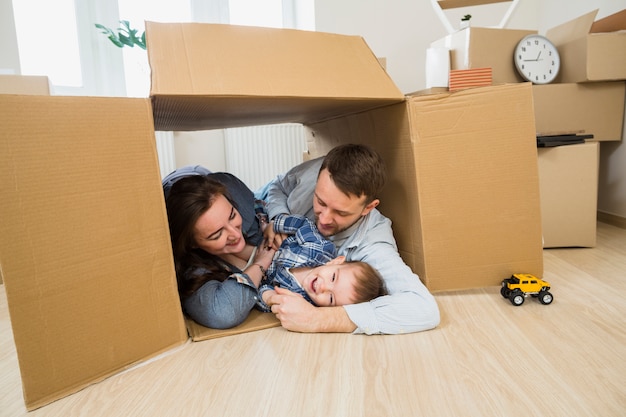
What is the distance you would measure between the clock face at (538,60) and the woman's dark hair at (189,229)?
4.49ft

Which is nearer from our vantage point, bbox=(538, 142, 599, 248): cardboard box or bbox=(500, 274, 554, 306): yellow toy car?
bbox=(500, 274, 554, 306): yellow toy car

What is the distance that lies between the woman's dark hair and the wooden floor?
0.18 metres

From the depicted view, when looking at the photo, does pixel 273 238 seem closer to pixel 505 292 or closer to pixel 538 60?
pixel 505 292

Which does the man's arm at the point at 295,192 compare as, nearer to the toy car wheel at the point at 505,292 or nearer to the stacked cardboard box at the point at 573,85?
the toy car wheel at the point at 505,292

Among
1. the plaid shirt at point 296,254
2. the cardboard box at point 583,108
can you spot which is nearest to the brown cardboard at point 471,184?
the plaid shirt at point 296,254

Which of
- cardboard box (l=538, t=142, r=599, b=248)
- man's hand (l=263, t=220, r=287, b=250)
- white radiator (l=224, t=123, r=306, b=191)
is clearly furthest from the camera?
white radiator (l=224, t=123, r=306, b=191)

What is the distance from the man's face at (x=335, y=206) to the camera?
1010mm

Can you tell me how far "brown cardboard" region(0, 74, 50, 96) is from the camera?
4.68ft

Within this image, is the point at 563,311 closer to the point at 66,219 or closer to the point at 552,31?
the point at 66,219

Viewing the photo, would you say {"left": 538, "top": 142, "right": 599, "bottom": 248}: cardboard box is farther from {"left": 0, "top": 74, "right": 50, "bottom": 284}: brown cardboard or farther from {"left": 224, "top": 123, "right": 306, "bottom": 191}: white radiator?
{"left": 0, "top": 74, "right": 50, "bottom": 284}: brown cardboard

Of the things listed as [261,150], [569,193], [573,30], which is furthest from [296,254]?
[261,150]

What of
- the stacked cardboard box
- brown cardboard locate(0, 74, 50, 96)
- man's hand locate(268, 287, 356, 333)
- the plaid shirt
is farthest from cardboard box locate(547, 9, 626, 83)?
brown cardboard locate(0, 74, 50, 96)

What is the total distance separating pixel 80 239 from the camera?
2.27 feet

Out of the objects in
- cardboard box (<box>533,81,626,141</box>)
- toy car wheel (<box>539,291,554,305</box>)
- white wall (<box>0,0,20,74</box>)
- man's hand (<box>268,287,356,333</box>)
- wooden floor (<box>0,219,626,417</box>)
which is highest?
white wall (<box>0,0,20,74</box>)
